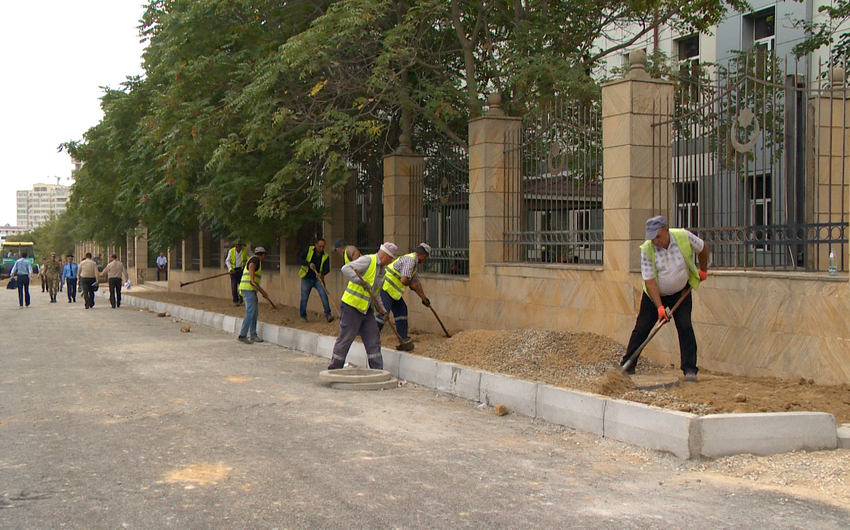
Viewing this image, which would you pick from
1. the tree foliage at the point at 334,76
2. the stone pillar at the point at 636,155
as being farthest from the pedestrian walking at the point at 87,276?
the stone pillar at the point at 636,155

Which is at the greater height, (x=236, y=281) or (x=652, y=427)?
(x=236, y=281)

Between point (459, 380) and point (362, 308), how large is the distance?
153 cm

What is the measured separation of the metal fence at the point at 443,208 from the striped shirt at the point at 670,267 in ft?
19.0

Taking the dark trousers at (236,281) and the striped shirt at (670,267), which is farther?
the dark trousers at (236,281)

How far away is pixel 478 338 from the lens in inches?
418

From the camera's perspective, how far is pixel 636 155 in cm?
982

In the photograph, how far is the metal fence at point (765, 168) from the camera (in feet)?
27.5

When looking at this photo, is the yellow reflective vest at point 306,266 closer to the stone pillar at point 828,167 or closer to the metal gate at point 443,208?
the metal gate at point 443,208

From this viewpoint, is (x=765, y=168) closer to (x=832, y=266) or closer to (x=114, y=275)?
(x=832, y=266)

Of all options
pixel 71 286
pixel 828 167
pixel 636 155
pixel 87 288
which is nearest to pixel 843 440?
pixel 828 167

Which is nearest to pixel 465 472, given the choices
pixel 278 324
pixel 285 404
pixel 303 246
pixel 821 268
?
pixel 285 404

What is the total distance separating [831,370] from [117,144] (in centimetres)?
1949

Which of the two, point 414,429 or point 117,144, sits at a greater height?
point 117,144

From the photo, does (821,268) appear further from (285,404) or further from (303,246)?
(303,246)
